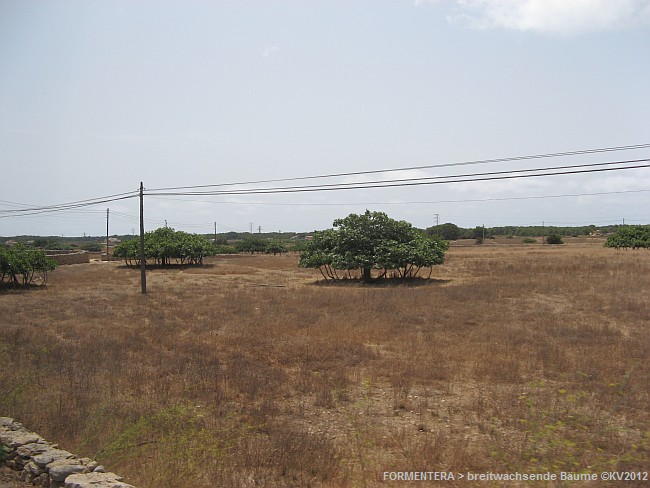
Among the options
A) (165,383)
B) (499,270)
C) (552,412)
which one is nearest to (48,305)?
(165,383)

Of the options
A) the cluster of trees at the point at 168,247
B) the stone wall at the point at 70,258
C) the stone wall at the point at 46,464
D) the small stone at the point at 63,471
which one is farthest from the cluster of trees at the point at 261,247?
the small stone at the point at 63,471

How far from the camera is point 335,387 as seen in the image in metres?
10.6

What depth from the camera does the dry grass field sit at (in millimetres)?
6895

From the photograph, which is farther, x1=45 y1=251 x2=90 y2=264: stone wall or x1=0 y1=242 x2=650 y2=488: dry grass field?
x1=45 y1=251 x2=90 y2=264: stone wall

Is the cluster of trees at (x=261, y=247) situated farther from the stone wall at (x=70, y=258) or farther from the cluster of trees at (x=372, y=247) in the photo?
the cluster of trees at (x=372, y=247)

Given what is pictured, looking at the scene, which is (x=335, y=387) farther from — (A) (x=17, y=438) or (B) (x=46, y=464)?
(A) (x=17, y=438)

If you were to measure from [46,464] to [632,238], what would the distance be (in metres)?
56.2

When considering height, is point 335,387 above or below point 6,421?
below

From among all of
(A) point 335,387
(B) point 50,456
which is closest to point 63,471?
(B) point 50,456

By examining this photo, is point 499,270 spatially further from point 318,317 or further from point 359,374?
point 359,374

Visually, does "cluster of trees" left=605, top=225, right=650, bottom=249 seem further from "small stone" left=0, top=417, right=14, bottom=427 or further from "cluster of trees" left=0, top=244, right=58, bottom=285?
"small stone" left=0, top=417, right=14, bottom=427

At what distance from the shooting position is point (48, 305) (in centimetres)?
2305

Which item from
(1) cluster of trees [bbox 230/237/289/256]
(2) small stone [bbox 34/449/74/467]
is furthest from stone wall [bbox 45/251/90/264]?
(2) small stone [bbox 34/449/74/467]

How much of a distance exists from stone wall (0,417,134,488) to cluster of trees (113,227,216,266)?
4645 cm
